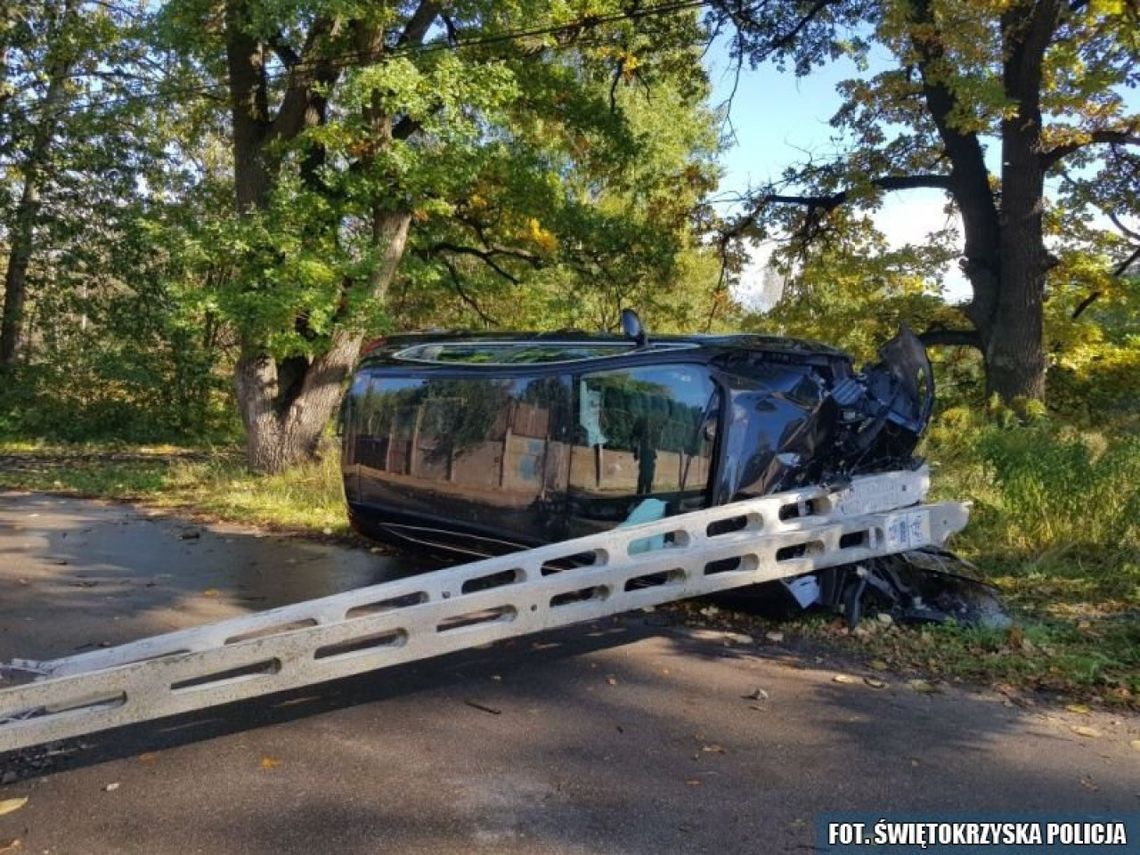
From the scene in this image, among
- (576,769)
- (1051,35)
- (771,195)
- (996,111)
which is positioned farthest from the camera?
(771,195)

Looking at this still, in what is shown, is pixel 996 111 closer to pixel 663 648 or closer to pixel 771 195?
pixel 771 195

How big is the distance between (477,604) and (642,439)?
170cm

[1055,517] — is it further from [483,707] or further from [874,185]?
[874,185]

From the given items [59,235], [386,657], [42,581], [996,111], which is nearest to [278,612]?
[386,657]

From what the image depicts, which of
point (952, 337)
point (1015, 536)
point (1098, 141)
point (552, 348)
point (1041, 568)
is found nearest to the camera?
point (552, 348)

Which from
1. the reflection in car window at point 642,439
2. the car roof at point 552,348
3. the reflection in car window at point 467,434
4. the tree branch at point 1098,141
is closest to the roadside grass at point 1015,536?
the reflection in car window at point 642,439

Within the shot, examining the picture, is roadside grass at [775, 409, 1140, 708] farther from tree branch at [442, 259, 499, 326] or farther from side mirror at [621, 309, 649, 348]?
tree branch at [442, 259, 499, 326]

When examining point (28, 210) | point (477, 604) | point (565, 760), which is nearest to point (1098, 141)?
point (477, 604)

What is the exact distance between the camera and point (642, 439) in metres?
5.18

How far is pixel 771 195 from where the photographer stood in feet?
53.8

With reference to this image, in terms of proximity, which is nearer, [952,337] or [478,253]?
[478,253]

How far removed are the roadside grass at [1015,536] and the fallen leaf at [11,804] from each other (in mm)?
3761

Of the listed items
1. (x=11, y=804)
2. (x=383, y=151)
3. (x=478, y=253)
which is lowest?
(x=11, y=804)

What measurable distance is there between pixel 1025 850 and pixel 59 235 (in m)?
22.5
